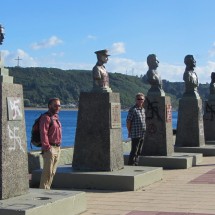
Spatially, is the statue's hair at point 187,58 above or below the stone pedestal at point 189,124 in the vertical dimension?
above

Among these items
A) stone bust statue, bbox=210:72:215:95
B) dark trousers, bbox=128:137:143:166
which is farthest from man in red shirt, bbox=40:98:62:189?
stone bust statue, bbox=210:72:215:95

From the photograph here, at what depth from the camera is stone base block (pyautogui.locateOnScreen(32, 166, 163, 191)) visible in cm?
985

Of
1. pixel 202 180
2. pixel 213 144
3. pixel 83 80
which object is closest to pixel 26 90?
pixel 83 80

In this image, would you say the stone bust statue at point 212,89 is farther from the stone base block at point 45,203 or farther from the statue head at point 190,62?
the stone base block at point 45,203

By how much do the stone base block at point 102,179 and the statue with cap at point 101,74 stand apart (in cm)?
157

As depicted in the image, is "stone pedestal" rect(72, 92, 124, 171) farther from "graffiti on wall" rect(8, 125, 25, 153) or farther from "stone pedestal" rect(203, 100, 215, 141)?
"stone pedestal" rect(203, 100, 215, 141)

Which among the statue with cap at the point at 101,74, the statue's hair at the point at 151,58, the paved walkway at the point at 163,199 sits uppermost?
the statue's hair at the point at 151,58

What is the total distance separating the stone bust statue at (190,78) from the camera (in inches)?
695

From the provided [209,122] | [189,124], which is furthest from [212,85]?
[189,124]

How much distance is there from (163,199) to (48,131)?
2.10m

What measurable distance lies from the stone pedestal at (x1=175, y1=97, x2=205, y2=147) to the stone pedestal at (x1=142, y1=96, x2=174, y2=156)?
3.07 m

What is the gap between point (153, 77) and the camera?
1460 centimetres

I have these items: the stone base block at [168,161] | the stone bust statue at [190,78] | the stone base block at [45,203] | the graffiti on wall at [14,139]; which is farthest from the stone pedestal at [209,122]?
the graffiti on wall at [14,139]

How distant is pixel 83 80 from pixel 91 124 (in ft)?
402
